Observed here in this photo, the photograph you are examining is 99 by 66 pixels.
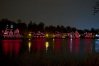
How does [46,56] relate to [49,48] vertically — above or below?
above

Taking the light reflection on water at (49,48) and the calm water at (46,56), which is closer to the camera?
the calm water at (46,56)

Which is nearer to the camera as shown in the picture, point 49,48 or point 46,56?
point 46,56

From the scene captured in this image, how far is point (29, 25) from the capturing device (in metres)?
167

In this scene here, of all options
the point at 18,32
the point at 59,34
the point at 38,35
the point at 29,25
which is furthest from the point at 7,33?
the point at 59,34

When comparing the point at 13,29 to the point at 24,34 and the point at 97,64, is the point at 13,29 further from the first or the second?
the point at 97,64

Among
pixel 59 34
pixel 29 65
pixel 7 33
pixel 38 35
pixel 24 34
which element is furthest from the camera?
pixel 59 34

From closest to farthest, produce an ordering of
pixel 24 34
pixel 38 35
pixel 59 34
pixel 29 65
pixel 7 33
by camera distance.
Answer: pixel 29 65 → pixel 7 33 → pixel 24 34 → pixel 38 35 → pixel 59 34

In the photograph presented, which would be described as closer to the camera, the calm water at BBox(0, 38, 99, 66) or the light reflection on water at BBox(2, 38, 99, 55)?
the calm water at BBox(0, 38, 99, 66)

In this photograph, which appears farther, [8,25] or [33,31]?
[33,31]

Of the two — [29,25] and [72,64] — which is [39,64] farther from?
[29,25]

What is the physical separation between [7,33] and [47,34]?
128 ft

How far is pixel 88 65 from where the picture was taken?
2036 cm

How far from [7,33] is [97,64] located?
13355 cm

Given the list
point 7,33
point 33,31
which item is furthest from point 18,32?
point 33,31
